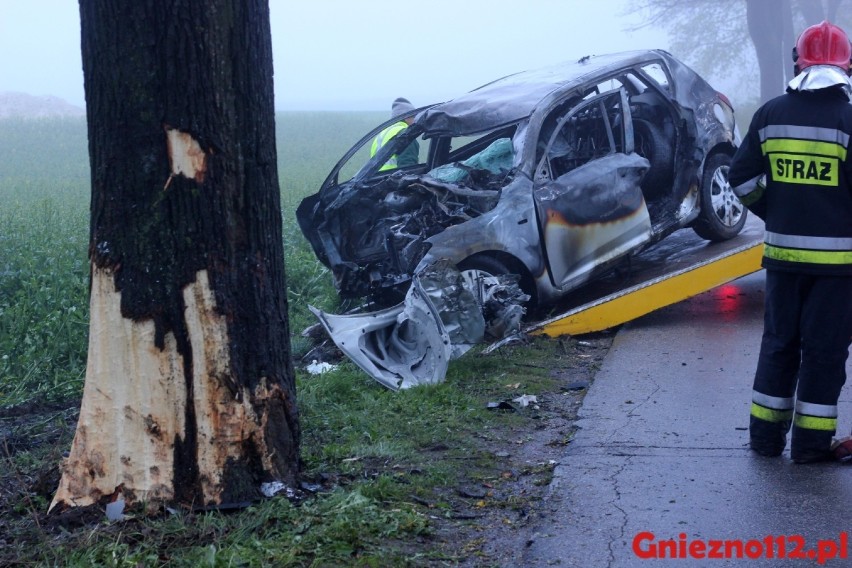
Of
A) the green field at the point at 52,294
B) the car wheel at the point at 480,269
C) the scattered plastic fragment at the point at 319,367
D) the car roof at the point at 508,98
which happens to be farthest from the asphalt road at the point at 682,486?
the green field at the point at 52,294

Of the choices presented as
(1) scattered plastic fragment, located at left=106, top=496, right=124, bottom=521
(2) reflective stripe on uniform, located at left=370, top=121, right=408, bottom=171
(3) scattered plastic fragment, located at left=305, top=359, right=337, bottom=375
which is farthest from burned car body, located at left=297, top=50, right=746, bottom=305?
(1) scattered plastic fragment, located at left=106, top=496, right=124, bottom=521

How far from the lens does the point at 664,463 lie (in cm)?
466

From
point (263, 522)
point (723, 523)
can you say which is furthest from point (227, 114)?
point (723, 523)

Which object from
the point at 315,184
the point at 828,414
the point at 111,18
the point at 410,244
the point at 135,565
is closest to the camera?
the point at 135,565

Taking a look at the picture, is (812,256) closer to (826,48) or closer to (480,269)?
(826,48)

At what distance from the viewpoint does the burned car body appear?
755cm

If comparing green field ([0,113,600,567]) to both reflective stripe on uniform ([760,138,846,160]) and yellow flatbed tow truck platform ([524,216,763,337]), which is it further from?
reflective stripe on uniform ([760,138,846,160])

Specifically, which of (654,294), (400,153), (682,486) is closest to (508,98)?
(400,153)

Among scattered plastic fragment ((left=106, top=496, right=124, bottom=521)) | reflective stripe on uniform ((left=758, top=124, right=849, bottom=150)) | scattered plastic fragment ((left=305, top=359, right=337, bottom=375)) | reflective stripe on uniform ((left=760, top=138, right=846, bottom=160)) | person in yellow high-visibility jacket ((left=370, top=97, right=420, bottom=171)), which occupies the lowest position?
scattered plastic fragment ((left=305, top=359, right=337, bottom=375))

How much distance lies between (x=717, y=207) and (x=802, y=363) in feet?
15.1

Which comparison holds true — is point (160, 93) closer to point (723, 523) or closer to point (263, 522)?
point (263, 522)

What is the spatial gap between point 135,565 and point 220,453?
606mm

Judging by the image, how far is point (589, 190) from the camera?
311 inches

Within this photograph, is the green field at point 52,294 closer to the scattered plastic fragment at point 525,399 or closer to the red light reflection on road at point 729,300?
the scattered plastic fragment at point 525,399
